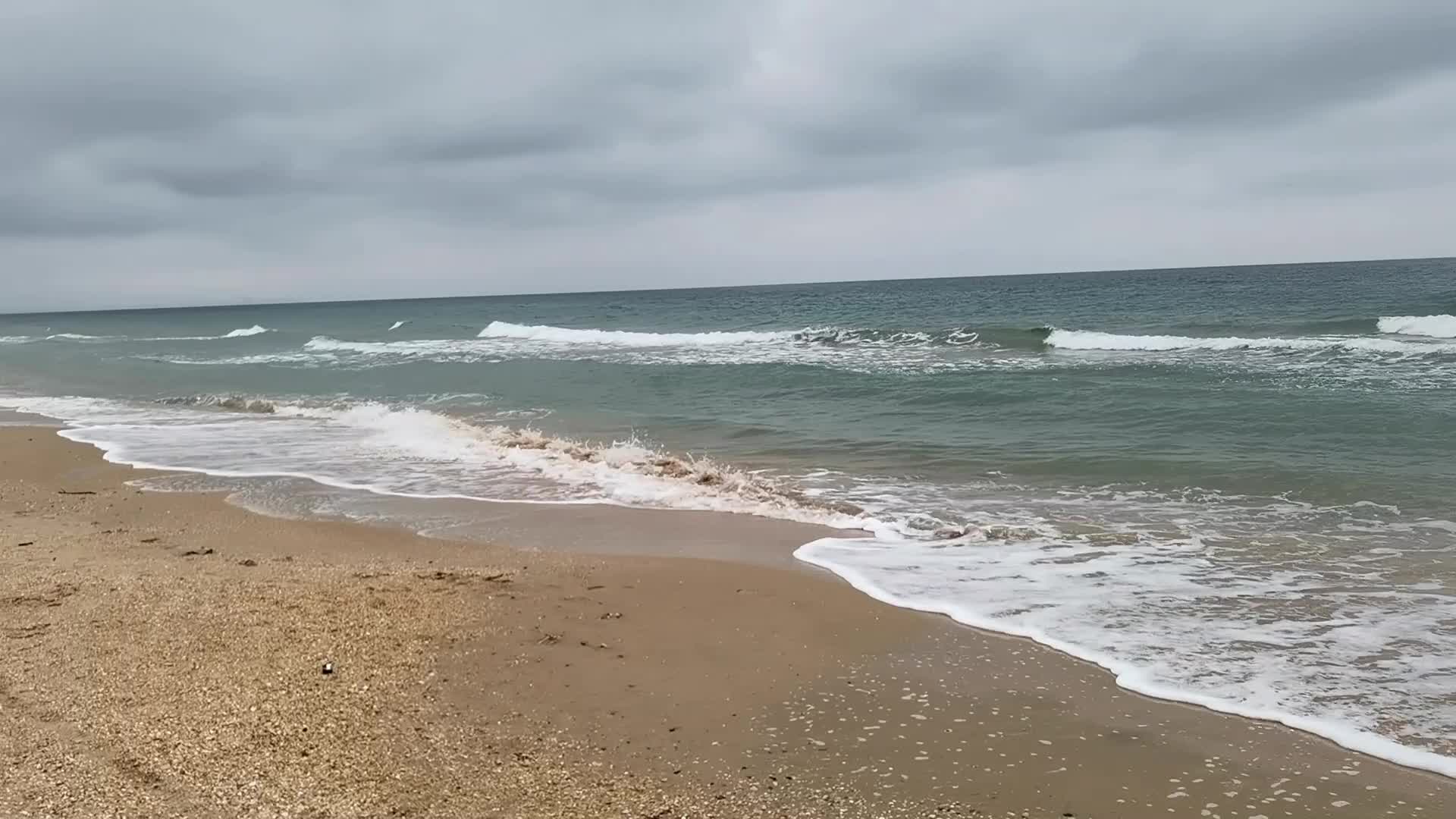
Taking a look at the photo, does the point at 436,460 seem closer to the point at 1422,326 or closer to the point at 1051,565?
the point at 1051,565

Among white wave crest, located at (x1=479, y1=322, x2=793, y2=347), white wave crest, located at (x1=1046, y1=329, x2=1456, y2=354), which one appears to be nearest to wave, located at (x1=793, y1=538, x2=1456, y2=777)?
white wave crest, located at (x1=1046, y1=329, x2=1456, y2=354)

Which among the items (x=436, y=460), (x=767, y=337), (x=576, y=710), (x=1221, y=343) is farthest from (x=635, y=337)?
(x=576, y=710)

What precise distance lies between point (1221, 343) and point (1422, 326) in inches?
242

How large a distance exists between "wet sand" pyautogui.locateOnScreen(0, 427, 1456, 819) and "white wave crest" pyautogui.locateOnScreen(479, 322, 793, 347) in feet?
85.5

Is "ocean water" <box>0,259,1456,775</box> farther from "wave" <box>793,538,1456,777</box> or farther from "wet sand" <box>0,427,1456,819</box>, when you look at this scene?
"wet sand" <box>0,427,1456,819</box>

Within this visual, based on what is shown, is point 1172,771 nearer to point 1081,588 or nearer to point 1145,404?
point 1081,588

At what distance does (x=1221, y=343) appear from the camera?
2323cm

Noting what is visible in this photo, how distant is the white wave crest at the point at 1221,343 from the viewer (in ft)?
65.7

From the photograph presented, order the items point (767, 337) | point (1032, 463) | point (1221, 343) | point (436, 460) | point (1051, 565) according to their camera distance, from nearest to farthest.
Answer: point (1051, 565), point (1032, 463), point (436, 460), point (1221, 343), point (767, 337)

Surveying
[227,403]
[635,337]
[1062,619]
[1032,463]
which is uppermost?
[635,337]

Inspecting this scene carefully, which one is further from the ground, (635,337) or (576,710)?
(635,337)

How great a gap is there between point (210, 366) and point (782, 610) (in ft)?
94.1

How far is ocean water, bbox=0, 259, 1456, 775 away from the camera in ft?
15.4

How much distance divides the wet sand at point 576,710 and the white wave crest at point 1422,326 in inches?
980
